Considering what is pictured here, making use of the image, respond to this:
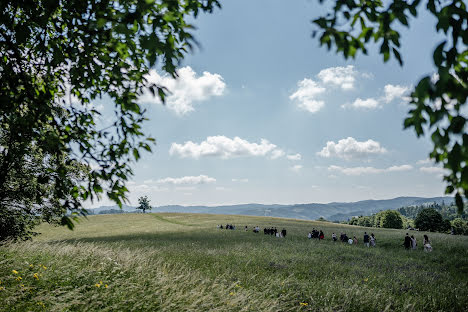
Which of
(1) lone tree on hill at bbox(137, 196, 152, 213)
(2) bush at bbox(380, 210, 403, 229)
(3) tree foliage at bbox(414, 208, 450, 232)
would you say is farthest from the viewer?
(1) lone tree on hill at bbox(137, 196, 152, 213)

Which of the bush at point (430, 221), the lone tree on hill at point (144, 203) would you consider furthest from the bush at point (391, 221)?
the lone tree on hill at point (144, 203)

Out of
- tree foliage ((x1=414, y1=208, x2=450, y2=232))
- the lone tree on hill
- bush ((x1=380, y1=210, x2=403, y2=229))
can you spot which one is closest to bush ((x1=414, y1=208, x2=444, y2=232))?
tree foliage ((x1=414, y1=208, x2=450, y2=232))

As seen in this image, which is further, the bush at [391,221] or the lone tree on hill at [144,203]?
the lone tree on hill at [144,203]

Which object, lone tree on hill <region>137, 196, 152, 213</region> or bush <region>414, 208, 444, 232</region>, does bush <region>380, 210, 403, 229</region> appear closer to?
bush <region>414, 208, 444, 232</region>

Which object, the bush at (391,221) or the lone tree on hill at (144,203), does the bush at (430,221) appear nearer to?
the bush at (391,221)

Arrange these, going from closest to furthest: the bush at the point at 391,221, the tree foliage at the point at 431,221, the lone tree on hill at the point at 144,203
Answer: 1. the tree foliage at the point at 431,221
2. the bush at the point at 391,221
3. the lone tree on hill at the point at 144,203

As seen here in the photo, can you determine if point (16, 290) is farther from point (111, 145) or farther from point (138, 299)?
point (111, 145)

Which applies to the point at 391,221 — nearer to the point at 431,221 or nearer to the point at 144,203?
the point at 431,221

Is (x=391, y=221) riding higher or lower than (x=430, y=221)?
lower

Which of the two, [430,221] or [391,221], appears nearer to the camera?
[430,221]

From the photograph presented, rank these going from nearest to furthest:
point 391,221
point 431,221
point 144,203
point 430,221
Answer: point 431,221 < point 430,221 < point 391,221 < point 144,203

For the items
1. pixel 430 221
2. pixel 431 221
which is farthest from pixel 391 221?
pixel 431 221

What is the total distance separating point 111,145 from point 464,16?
643cm

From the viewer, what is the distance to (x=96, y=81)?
6.88 meters
